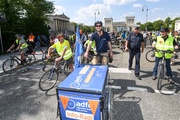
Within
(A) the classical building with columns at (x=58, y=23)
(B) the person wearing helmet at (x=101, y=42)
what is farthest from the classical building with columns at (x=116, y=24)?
(B) the person wearing helmet at (x=101, y=42)

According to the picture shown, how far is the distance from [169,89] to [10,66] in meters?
7.35

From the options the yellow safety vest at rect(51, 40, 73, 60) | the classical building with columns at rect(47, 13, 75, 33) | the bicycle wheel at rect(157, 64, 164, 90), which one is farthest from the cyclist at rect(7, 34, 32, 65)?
the classical building with columns at rect(47, 13, 75, 33)

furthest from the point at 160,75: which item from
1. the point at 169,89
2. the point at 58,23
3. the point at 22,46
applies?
the point at 58,23

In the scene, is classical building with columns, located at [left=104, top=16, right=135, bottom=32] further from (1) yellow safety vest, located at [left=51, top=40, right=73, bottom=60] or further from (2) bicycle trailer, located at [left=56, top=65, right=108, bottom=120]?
(2) bicycle trailer, located at [left=56, top=65, right=108, bottom=120]

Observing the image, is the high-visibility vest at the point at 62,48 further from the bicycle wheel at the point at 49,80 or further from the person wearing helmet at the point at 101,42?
the person wearing helmet at the point at 101,42

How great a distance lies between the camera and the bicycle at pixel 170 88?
5.04 meters

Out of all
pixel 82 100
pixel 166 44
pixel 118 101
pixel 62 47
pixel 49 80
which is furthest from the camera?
pixel 62 47

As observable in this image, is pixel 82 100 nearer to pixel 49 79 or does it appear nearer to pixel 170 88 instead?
pixel 49 79

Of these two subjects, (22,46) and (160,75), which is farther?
(22,46)

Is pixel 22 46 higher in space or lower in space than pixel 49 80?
higher

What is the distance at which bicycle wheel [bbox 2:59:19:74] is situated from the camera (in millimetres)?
8123

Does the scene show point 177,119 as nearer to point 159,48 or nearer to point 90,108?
point 90,108

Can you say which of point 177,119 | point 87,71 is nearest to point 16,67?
point 87,71

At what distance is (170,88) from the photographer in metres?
5.33
